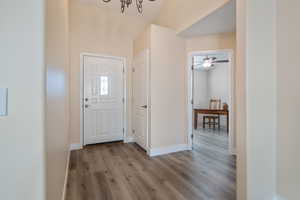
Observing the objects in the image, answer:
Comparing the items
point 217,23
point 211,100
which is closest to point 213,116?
point 211,100

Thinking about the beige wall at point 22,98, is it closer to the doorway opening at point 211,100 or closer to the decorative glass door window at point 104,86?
the decorative glass door window at point 104,86

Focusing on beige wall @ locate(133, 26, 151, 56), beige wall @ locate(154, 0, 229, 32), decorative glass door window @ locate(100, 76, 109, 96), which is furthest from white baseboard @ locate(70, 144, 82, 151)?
beige wall @ locate(154, 0, 229, 32)

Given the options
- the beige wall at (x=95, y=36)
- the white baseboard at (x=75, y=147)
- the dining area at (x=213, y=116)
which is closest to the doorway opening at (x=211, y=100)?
the dining area at (x=213, y=116)

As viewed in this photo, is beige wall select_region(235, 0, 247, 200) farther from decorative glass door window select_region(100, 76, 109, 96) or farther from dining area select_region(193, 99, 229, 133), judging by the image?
dining area select_region(193, 99, 229, 133)

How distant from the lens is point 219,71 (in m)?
6.24

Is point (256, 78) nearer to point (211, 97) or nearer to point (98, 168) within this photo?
point (98, 168)

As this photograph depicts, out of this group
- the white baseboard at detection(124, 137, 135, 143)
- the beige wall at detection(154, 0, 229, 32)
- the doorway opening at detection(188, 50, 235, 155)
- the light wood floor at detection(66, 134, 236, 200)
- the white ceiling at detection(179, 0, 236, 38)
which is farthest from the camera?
the doorway opening at detection(188, 50, 235, 155)

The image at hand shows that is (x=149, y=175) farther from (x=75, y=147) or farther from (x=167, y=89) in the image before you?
(x=75, y=147)

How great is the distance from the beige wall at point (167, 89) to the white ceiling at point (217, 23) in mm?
372

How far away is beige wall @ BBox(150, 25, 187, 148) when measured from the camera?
308 cm

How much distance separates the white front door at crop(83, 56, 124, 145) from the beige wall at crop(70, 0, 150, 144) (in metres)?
0.18

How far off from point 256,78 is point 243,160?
2.56 feet

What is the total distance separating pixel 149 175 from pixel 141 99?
65.2 inches

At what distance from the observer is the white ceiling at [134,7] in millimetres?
3408
